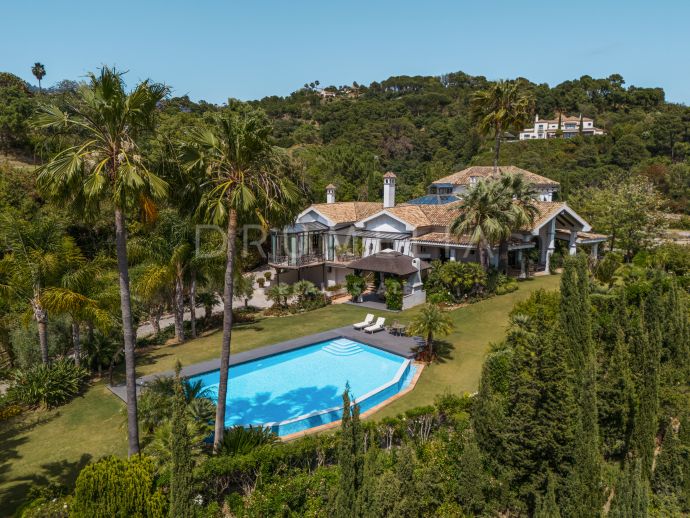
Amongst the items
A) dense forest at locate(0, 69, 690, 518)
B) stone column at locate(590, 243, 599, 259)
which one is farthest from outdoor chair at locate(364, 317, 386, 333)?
stone column at locate(590, 243, 599, 259)

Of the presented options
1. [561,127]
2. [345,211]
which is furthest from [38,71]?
[561,127]

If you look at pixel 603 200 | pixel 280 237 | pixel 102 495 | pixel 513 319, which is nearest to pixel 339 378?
pixel 513 319

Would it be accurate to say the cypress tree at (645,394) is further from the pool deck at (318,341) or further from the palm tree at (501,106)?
the palm tree at (501,106)

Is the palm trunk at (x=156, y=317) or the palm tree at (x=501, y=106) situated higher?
the palm tree at (x=501, y=106)

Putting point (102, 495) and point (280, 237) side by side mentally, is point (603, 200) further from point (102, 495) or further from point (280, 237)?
point (102, 495)

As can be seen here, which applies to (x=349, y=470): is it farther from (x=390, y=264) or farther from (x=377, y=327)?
(x=390, y=264)

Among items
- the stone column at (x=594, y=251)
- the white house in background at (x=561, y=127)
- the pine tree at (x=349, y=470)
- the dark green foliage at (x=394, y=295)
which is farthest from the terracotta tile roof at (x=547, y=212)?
the white house in background at (x=561, y=127)
